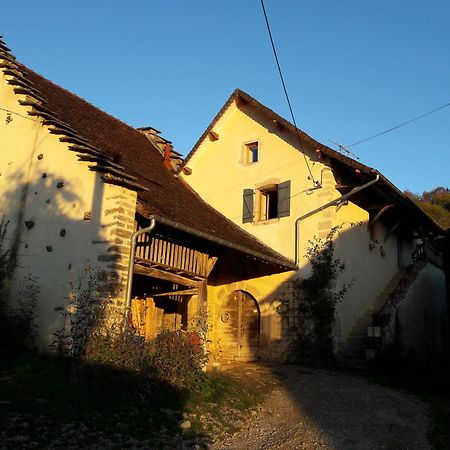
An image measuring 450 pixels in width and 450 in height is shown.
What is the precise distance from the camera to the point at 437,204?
4153 centimetres

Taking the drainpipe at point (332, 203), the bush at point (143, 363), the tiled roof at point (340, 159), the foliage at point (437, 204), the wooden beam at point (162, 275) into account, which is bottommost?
the bush at point (143, 363)

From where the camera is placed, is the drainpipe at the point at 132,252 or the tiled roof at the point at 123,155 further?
the tiled roof at the point at 123,155

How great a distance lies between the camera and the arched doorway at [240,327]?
1368 centimetres

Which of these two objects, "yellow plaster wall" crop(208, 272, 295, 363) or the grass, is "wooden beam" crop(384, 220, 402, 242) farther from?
the grass

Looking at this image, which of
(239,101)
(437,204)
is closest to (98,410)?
(239,101)

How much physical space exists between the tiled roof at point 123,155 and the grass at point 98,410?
10.7 feet

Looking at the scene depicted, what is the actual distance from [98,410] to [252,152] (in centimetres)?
1029

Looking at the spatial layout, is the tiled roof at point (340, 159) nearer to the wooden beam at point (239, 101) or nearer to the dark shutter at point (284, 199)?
the wooden beam at point (239, 101)

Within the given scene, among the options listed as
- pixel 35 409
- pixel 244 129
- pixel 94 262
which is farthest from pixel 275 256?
pixel 35 409

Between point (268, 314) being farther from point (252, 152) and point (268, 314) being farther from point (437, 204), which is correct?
point (437, 204)

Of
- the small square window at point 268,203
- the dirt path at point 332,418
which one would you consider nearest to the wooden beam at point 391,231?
the small square window at point 268,203

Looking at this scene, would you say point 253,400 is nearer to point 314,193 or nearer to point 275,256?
point 275,256

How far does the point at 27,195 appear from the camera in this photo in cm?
1045

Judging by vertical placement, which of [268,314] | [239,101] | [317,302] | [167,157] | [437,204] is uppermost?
[437,204]
